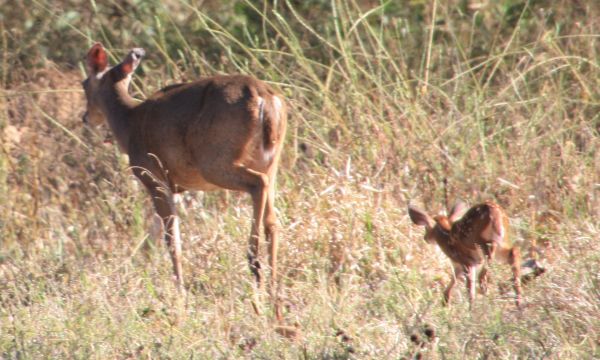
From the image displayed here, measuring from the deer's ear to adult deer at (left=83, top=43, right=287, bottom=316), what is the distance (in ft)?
2.13

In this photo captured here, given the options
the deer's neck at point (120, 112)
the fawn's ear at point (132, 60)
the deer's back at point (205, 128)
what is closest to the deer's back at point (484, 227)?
the deer's back at point (205, 128)

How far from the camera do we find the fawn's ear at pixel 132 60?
7.32 meters

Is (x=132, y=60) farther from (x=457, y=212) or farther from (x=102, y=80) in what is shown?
(x=457, y=212)

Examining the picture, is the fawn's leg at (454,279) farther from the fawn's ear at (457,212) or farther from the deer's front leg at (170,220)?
the deer's front leg at (170,220)

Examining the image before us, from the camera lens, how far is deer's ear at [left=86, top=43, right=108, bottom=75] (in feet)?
25.0

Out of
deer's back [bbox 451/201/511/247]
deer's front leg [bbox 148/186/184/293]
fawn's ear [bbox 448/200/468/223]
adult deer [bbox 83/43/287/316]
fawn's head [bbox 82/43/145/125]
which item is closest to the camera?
deer's back [bbox 451/201/511/247]

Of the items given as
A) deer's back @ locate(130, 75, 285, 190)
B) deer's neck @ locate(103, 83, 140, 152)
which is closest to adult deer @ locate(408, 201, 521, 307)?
deer's back @ locate(130, 75, 285, 190)

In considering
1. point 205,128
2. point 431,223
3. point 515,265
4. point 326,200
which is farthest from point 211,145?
point 515,265

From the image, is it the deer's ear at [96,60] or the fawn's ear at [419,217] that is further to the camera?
the deer's ear at [96,60]

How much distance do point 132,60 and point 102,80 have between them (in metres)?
0.35

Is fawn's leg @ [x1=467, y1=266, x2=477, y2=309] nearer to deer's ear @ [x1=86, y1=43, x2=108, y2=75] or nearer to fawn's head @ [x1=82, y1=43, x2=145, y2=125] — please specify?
fawn's head @ [x1=82, y1=43, x2=145, y2=125]

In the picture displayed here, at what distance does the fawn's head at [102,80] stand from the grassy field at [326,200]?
46cm

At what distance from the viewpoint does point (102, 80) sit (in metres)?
7.64

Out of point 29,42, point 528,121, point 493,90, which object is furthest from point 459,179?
point 29,42
